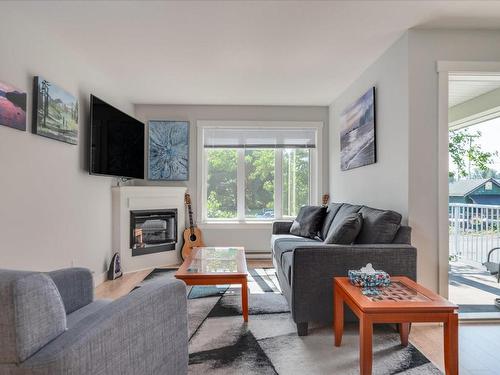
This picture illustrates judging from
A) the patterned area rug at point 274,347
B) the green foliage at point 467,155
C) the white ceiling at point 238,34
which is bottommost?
the patterned area rug at point 274,347

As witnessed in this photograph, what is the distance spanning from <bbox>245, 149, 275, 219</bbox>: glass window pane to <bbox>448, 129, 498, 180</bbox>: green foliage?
8.09 feet

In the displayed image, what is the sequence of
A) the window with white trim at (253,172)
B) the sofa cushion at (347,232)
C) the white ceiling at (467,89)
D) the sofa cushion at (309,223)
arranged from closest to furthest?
1. the sofa cushion at (347,232)
2. the white ceiling at (467,89)
3. the sofa cushion at (309,223)
4. the window with white trim at (253,172)

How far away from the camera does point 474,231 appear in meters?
4.38

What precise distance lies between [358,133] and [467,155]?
70.6 inches

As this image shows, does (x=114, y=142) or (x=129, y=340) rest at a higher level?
(x=114, y=142)

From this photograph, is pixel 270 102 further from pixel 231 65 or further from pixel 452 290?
pixel 452 290

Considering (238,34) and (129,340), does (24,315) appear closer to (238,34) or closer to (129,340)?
(129,340)

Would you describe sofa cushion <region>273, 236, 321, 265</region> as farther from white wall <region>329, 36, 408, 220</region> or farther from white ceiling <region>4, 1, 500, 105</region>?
white ceiling <region>4, 1, 500, 105</region>

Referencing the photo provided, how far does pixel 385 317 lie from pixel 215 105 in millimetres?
3897

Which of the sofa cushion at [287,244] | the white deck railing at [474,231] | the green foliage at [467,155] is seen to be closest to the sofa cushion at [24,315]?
the sofa cushion at [287,244]

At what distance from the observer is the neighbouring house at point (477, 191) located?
3791 mm

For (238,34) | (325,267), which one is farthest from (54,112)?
(325,267)

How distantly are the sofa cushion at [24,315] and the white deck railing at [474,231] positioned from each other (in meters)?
4.94

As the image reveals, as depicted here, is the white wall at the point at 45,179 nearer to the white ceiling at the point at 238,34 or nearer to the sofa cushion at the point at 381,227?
the white ceiling at the point at 238,34
